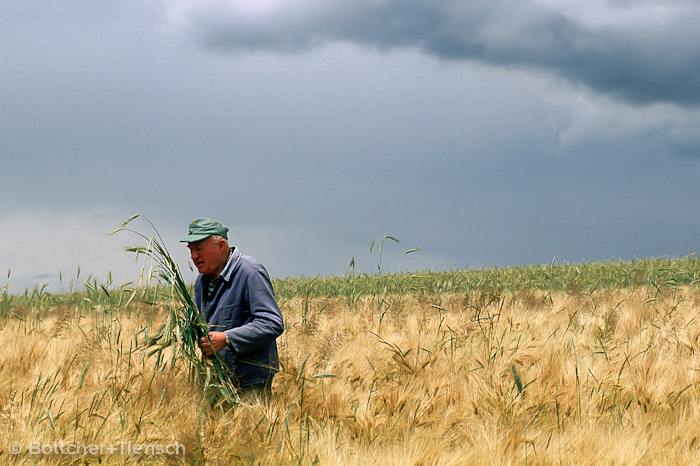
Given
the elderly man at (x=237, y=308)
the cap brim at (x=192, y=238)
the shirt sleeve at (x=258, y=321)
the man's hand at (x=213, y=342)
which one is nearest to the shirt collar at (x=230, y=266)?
the elderly man at (x=237, y=308)

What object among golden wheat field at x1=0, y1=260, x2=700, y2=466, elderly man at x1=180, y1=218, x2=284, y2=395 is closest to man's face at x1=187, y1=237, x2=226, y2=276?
elderly man at x1=180, y1=218, x2=284, y2=395

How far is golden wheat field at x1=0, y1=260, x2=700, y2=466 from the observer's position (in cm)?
361

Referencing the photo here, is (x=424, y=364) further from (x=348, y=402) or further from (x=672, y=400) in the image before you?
(x=672, y=400)

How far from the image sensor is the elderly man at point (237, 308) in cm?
386

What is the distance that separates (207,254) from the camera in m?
4.00

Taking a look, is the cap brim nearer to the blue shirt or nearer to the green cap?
the green cap

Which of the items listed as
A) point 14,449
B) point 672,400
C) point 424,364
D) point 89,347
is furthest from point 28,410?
point 672,400

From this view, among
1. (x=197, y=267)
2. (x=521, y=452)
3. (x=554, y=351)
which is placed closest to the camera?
(x=521, y=452)

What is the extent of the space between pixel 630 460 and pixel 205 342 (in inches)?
105

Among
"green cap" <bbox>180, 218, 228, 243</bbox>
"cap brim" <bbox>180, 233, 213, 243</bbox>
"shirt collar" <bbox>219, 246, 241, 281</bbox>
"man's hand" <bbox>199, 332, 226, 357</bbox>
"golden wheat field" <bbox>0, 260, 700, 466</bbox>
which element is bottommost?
"golden wheat field" <bbox>0, 260, 700, 466</bbox>

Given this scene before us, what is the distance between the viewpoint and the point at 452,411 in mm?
4465

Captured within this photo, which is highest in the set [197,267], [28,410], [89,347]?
[197,267]

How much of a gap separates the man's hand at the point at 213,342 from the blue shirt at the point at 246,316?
54 mm

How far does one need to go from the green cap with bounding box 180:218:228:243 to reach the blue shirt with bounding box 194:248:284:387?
0.23 m
